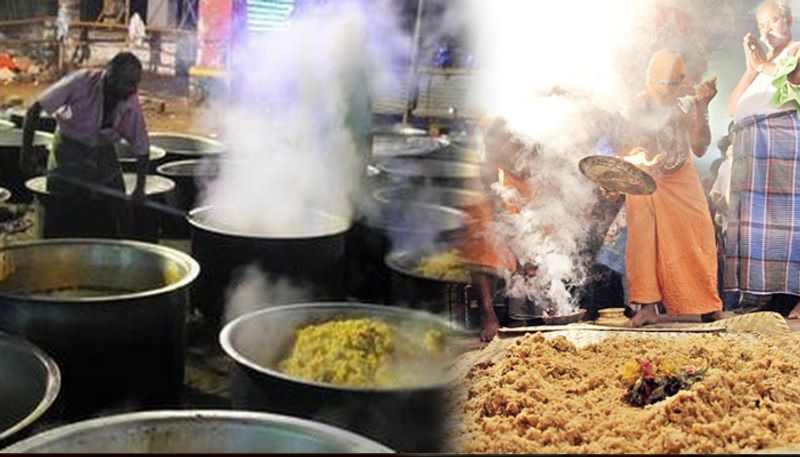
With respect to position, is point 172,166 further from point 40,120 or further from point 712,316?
point 712,316

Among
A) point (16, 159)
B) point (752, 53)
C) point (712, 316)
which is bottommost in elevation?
point (712, 316)

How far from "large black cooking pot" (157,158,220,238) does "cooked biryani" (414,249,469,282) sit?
933 mm

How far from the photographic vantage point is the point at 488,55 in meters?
2.17

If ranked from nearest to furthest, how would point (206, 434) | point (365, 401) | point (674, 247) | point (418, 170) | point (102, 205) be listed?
point (206, 434), point (365, 401), point (674, 247), point (418, 170), point (102, 205)

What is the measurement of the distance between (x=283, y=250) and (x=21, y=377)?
0.82m

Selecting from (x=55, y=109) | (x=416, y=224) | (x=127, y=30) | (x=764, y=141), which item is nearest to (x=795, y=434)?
(x=764, y=141)

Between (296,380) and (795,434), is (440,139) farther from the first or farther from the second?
(795,434)

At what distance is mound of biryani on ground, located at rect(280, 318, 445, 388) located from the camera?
7.77 feet

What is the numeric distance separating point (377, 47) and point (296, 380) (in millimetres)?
880

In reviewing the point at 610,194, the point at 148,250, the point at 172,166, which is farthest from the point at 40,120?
the point at 610,194

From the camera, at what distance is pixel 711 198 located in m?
2.39

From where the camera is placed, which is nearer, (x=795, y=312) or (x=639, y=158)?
(x=639, y=158)

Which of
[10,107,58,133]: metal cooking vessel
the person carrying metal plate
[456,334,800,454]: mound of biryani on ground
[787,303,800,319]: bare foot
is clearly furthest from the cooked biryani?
[10,107,58,133]: metal cooking vessel

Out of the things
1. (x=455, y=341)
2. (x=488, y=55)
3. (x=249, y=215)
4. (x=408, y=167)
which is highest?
(x=488, y=55)
